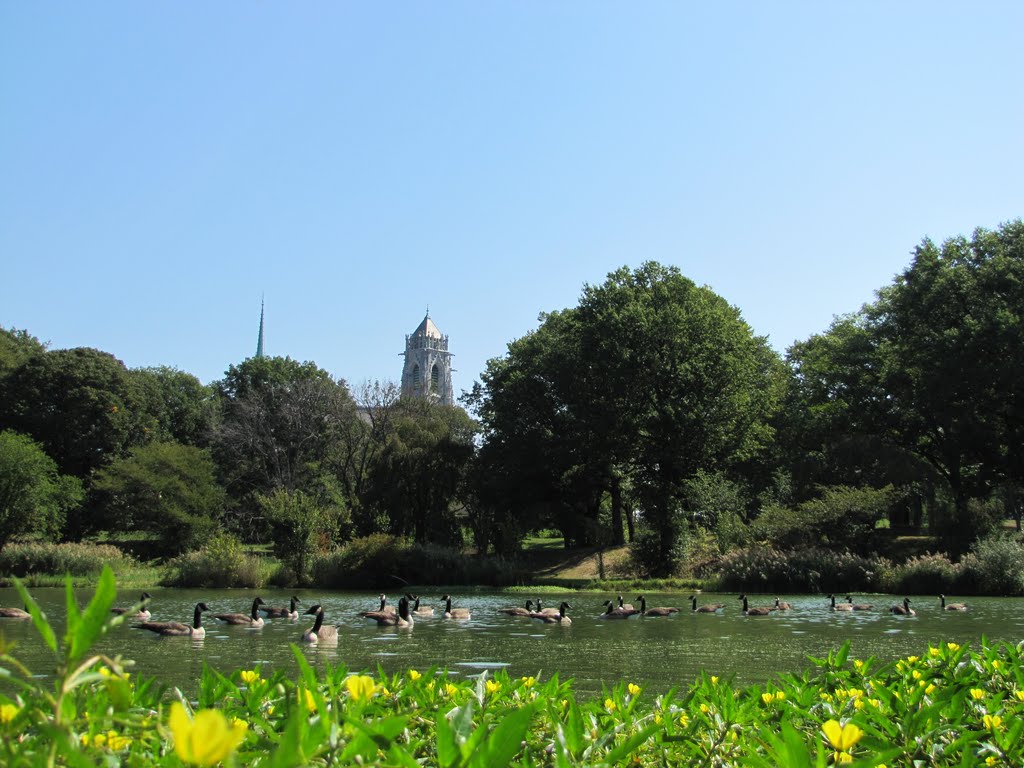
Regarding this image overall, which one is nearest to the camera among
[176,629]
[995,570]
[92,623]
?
[92,623]

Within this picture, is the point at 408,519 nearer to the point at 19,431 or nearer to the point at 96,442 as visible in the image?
the point at 96,442

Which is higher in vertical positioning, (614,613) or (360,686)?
(360,686)

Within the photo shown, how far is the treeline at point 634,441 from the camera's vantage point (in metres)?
38.7

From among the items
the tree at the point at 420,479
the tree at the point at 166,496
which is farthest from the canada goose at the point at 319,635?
the tree at the point at 420,479

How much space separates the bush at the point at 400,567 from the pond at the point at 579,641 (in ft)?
31.0

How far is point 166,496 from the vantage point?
45.4 metres

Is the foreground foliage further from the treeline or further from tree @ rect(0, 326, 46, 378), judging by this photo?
tree @ rect(0, 326, 46, 378)

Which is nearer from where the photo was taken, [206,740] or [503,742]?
[206,740]

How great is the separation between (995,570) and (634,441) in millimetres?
17072

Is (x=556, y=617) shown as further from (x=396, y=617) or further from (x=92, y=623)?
(x=92, y=623)

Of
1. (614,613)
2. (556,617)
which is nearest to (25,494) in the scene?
(556,617)

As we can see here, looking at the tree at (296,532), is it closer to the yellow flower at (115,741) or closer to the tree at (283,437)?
the tree at (283,437)

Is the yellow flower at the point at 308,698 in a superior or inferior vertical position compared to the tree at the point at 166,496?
inferior

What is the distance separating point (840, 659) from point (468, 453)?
45149mm
